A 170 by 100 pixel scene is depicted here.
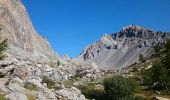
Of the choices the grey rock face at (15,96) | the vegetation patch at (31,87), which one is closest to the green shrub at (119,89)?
the vegetation patch at (31,87)

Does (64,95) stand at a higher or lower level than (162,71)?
lower

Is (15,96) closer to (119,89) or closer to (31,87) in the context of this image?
(31,87)

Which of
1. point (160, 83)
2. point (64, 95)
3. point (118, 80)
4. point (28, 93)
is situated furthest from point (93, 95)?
point (28, 93)

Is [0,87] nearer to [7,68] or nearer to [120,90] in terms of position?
[7,68]

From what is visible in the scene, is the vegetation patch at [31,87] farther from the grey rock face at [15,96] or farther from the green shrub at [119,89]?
the green shrub at [119,89]

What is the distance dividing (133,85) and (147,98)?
13.7 metres

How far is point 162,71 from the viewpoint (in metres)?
144

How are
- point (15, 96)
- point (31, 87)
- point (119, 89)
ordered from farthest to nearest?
1. point (119, 89)
2. point (31, 87)
3. point (15, 96)

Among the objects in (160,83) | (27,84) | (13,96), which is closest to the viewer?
(13,96)

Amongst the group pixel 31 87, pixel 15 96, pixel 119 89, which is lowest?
pixel 15 96

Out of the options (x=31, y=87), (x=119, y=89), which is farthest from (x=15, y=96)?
(x=119, y=89)

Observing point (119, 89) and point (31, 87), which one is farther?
point (119, 89)

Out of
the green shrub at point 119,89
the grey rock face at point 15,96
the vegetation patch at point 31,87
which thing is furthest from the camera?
the green shrub at point 119,89

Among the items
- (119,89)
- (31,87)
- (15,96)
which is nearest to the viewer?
(15,96)
